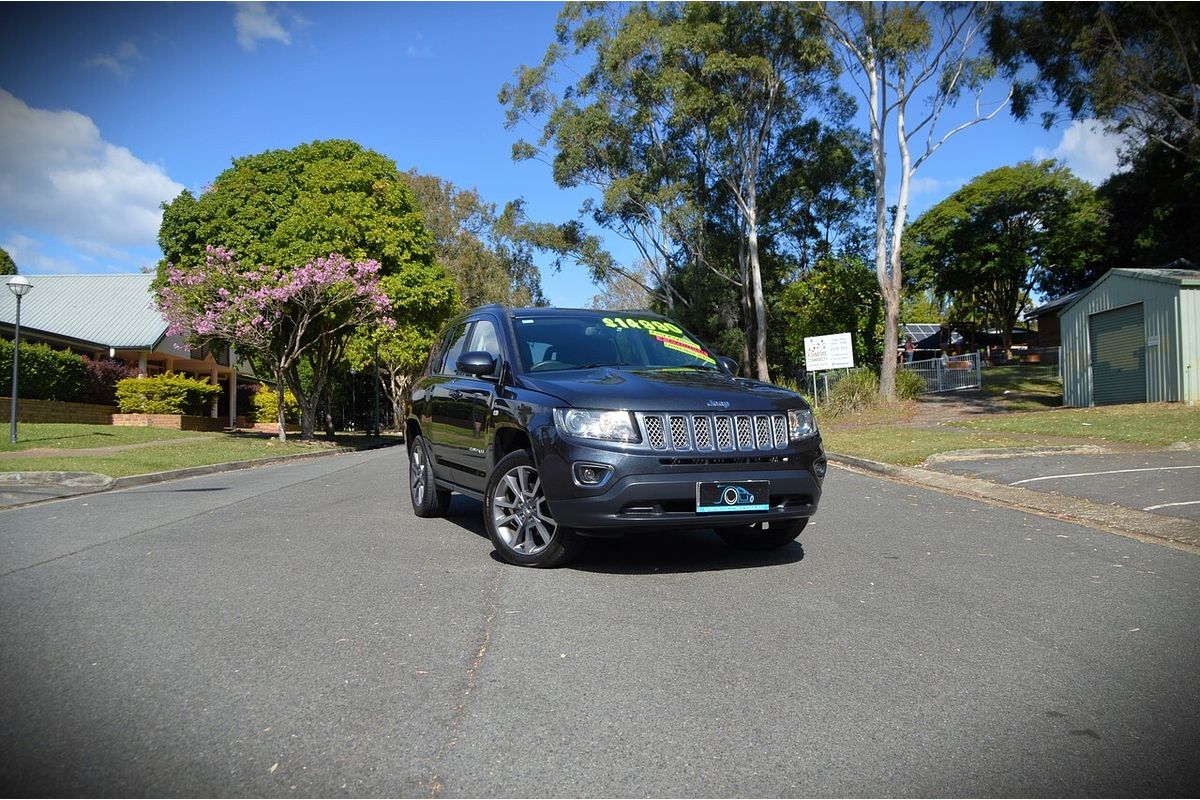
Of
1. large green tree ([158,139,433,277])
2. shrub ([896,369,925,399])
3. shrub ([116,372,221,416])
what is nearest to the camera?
large green tree ([158,139,433,277])

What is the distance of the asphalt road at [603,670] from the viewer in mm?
2799

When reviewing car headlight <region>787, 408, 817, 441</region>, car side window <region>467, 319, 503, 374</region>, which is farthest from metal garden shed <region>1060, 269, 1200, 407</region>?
car side window <region>467, 319, 503, 374</region>

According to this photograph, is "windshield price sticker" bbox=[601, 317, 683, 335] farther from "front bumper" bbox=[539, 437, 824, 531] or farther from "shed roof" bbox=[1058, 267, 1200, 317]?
"shed roof" bbox=[1058, 267, 1200, 317]

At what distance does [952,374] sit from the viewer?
34.2 m

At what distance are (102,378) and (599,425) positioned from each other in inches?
1276

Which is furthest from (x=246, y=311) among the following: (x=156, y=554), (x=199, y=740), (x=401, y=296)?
(x=199, y=740)

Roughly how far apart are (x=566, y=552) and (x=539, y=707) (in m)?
2.28

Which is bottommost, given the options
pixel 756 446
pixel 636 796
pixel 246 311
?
pixel 636 796

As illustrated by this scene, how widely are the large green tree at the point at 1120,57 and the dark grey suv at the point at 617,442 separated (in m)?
23.5

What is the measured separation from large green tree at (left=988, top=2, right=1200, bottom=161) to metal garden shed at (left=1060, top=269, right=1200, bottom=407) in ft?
19.3

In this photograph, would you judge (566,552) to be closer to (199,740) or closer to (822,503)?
(199,740)

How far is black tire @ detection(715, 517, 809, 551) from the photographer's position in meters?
6.14

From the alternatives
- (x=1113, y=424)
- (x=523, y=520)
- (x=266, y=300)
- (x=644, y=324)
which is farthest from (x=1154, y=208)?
(x=523, y=520)

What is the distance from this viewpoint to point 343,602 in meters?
4.82
